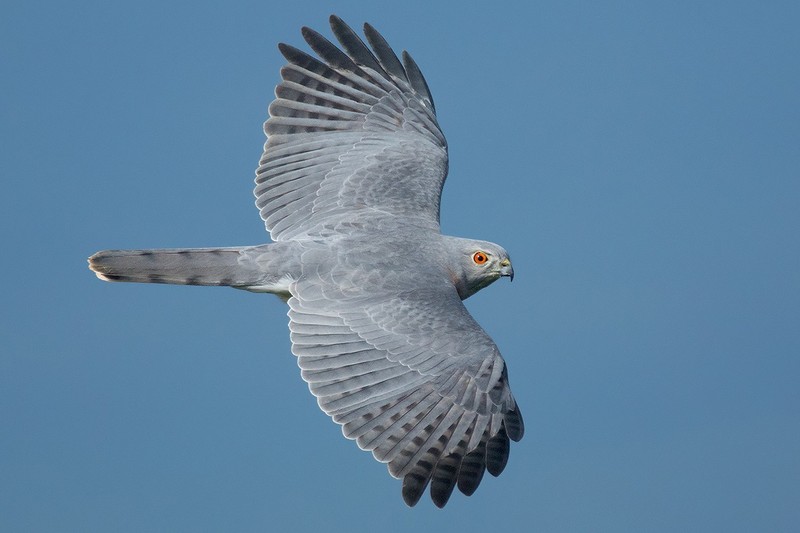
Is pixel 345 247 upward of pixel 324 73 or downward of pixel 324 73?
downward

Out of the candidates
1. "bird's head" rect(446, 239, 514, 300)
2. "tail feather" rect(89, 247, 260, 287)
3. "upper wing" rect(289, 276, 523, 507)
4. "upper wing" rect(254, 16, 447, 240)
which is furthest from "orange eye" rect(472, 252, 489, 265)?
"tail feather" rect(89, 247, 260, 287)

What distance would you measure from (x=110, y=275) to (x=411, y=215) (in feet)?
10.1

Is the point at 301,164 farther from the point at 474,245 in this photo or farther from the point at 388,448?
the point at 388,448

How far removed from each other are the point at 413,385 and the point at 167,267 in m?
2.62

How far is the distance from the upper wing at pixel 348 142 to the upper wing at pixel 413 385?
1.51 m

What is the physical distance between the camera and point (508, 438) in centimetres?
1073

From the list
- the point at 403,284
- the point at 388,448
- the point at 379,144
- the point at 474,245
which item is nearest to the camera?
the point at 388,448

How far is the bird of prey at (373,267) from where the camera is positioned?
1053cm

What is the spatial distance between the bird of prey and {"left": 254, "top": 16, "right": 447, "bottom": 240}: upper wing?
0.05ft

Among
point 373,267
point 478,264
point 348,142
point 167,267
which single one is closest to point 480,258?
point 478,264

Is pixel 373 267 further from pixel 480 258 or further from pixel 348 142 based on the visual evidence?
pixel 348 142

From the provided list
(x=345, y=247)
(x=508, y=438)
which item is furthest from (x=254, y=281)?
(x=508, y=438)

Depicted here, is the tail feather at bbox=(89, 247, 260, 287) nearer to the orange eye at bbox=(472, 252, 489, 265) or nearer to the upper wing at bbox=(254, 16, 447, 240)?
the upper wing at bbox=(254, 16, 447, 240)

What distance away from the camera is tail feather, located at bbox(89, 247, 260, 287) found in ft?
38.1
